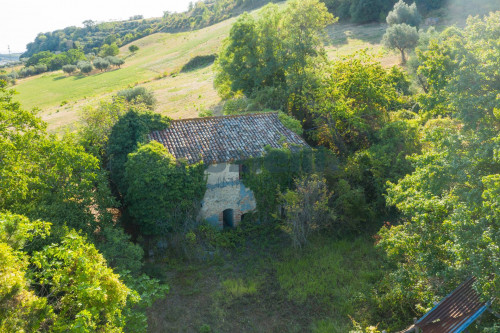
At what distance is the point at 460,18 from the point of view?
2052 inches

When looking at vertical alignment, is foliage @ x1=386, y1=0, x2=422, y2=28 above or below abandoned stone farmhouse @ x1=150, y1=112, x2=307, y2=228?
above

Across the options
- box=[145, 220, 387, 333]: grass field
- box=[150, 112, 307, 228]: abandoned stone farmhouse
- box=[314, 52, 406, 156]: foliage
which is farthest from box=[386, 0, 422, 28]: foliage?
box=[145, 220, 387, 333]: grass field

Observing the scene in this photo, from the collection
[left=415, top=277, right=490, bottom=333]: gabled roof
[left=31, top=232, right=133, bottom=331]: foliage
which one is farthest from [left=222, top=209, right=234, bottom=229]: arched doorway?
[left=415, top=277, right=490, bottom=333]: gabled roof

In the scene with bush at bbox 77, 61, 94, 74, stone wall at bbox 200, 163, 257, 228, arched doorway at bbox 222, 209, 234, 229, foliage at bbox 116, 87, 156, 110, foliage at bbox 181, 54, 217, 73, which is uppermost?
bush at bbox 77, 61, 94, 74

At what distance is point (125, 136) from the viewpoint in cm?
1986

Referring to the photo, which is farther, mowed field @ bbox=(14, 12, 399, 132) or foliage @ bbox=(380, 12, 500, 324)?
mowed field @ bbox=(14, 12, 399, 132)

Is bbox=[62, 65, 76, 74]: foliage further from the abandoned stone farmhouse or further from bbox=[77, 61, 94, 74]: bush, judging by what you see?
the abandoned stone farmhouse

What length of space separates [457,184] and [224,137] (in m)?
12.2

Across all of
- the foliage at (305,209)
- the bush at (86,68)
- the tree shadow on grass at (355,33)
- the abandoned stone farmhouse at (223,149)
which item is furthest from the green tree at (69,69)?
the foliage at (305,209)

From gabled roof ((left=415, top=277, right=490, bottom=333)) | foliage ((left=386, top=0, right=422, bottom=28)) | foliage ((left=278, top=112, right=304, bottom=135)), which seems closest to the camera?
gabled roof ((left=415, top=277, right=490, bottom=333))

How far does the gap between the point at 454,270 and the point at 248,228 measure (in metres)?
10.7

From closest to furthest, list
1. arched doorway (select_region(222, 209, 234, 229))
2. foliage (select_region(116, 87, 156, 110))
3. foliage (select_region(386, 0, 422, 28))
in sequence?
arched doorway (select_region(222, 209, 234, 229)) < foliage (select_region(116, 87, 156, 110)) < foliage (select_region(386, 0, 422, 28))

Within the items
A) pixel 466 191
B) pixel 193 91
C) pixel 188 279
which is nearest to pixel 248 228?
pixel 188 279

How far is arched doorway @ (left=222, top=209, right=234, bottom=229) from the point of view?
66.0ft
